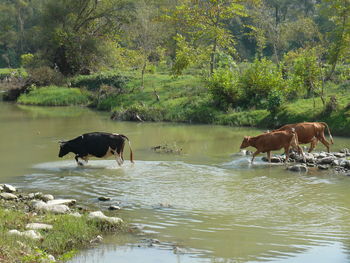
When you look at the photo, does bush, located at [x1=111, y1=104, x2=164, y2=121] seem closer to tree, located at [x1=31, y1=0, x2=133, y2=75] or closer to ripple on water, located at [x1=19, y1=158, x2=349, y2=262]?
ripple on water, located at [x1=19, y1=158, x2=349, y2=262]

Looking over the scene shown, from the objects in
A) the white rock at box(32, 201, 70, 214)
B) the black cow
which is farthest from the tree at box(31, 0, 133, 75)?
the white rock at box(32, 201, 70, 214)

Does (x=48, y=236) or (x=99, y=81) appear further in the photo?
(x=99, y=81)

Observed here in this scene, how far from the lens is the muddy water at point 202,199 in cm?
1002

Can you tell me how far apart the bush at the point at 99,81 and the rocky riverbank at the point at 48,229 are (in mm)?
28195

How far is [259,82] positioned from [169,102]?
18.9 ft

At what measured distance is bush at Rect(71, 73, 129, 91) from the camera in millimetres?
41188

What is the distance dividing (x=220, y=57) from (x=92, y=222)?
25.2 metres

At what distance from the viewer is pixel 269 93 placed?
2898cm

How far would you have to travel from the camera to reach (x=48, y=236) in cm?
995

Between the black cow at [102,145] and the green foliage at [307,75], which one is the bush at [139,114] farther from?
the black cow at [102,145]

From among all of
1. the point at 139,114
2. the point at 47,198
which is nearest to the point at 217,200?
the point at 47,198

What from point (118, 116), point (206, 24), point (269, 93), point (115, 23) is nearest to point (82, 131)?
point (118, 116)

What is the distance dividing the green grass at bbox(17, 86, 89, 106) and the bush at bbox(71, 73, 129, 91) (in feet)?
3.54

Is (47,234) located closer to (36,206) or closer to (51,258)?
(51,258)
